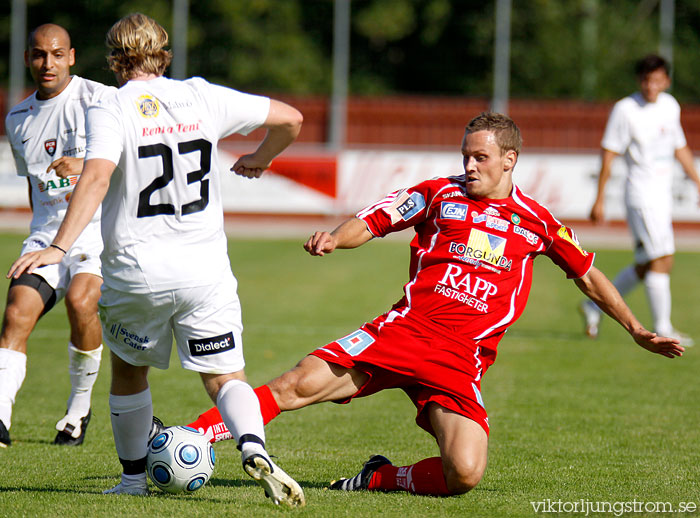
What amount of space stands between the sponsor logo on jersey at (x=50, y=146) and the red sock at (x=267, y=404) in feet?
7.30

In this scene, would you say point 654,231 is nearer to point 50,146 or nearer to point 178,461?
point 50,146

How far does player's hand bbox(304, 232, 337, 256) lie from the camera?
164 inches

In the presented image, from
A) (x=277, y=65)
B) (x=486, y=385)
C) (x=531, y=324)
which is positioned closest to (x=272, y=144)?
(x=486, y=385)

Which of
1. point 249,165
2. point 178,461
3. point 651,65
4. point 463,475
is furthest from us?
point 651,65

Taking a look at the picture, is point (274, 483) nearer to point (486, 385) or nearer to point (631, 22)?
point (486, 385)

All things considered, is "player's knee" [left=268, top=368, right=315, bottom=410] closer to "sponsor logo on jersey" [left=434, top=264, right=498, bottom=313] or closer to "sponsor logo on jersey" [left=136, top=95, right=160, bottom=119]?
"sponsor logo on jersey" [left=434, top=264, right=498, bottom=313]

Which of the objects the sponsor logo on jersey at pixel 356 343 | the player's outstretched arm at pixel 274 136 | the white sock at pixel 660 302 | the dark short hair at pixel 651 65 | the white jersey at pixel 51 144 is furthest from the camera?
the white sock at pixel 660 302

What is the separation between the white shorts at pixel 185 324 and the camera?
13.2ft

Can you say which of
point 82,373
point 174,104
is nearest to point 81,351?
point 82,373

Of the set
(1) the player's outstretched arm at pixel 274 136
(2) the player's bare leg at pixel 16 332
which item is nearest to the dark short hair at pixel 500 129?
(1) the player's outstretched arm at pixel 274 136

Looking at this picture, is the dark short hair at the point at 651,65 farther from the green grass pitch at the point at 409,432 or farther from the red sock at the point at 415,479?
the red sock at the point at 415,479

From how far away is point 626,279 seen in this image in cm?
949

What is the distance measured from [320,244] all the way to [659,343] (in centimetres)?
166

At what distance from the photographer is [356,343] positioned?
14.9ft
